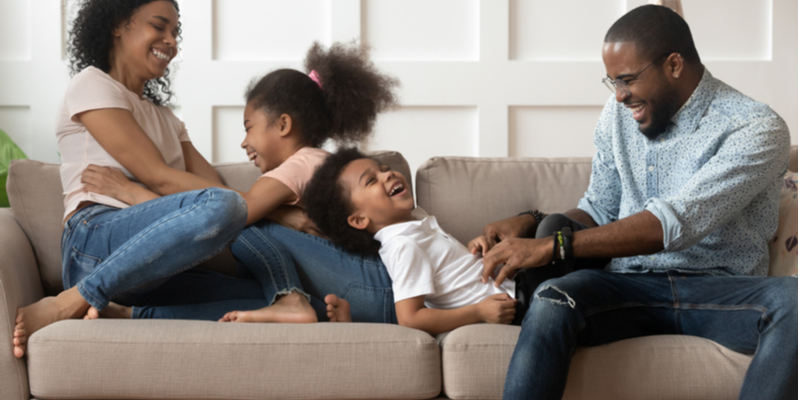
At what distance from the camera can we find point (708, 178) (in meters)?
1.33

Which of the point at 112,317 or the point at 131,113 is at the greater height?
the point at 131,113

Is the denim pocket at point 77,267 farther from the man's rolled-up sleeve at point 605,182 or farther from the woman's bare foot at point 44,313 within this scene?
the man's rolled-up sleeve at point 605,182

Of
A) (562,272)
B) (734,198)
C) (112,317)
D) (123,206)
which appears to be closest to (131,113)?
(123,206)

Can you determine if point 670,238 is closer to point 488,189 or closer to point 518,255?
point 518,255

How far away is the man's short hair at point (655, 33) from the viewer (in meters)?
1.45

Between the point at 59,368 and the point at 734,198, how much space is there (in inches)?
54.8

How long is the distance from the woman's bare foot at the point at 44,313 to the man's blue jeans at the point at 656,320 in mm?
895

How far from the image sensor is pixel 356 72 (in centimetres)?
186

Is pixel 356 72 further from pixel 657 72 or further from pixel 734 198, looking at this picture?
pixel 734 198

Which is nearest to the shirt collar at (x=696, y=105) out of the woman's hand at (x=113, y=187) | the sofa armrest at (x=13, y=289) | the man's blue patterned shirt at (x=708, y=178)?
the man's blue patterned shirt at (x=708, y=178)

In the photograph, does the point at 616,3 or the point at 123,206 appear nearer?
the point at 123,206

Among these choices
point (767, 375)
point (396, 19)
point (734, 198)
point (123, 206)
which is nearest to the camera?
point (767, 375)

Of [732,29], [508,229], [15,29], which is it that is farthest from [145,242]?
[732,29]

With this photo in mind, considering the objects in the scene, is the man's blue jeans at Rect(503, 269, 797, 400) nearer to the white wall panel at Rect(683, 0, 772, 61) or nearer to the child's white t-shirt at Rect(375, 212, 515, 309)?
the child's white t-shirt at Rect(375, 212, 515, 309)
